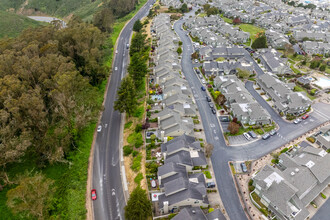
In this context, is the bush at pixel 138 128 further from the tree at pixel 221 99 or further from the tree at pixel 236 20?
the tree at pixel 236 20

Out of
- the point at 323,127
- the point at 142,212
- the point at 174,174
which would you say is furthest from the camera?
the point at 323,127

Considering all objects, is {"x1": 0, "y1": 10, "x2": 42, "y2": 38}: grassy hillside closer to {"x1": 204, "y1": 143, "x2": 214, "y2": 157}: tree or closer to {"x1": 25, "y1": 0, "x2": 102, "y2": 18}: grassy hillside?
{"x1": 25, "y1": 0, "x2": 102, "y2": 18}: grassy hillside

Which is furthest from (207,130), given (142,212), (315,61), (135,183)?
(315,61)

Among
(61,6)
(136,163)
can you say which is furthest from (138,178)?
(61,6)

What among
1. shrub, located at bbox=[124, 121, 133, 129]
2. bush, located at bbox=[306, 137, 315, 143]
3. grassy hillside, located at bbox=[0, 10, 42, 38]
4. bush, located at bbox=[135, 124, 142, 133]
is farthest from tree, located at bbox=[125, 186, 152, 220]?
grassy hillside, located at bbox=[0, 10, 42, 38]

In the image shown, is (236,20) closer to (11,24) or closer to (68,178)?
(68,178)

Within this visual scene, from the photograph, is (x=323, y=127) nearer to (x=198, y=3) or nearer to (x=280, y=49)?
(x=280, y=49)
